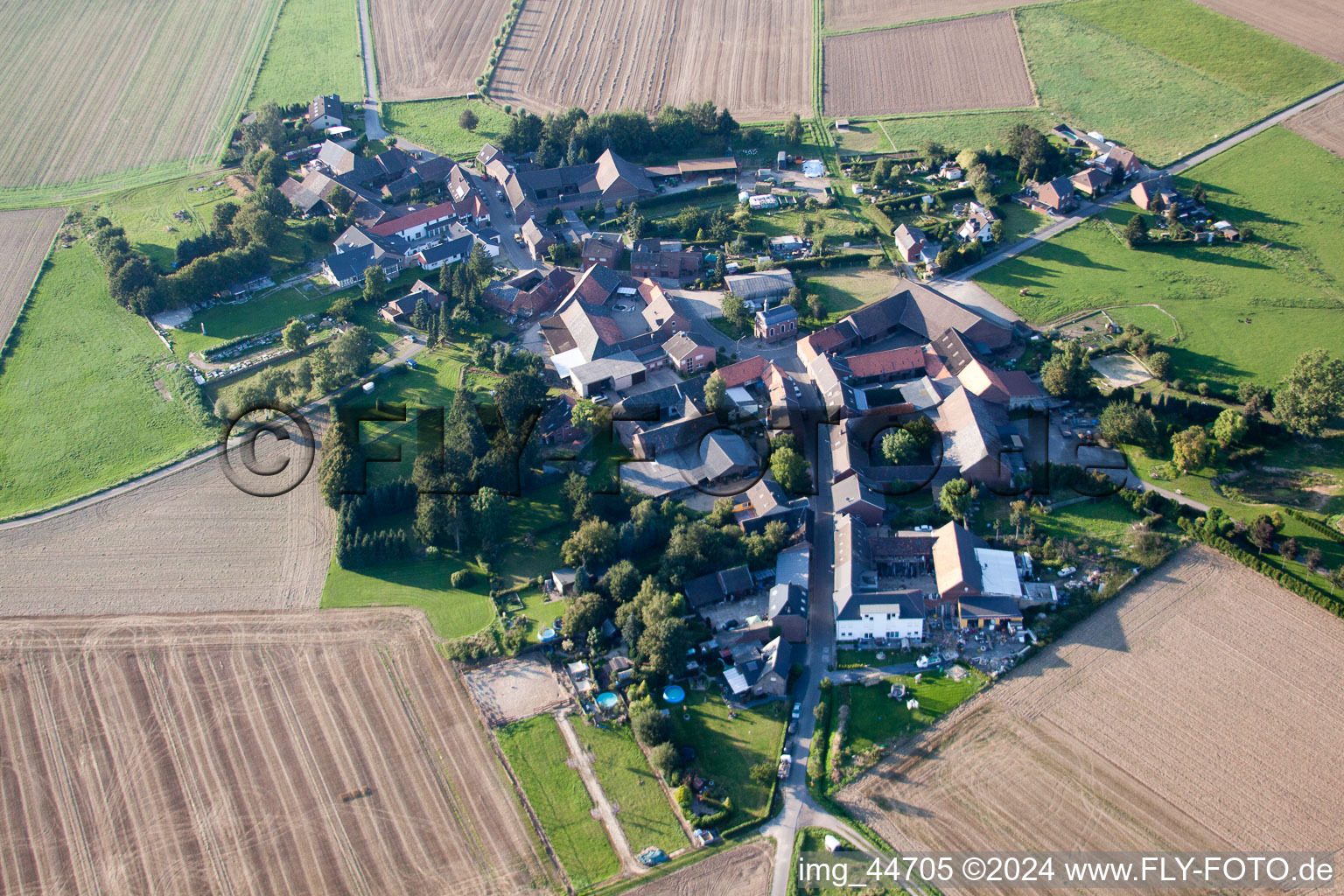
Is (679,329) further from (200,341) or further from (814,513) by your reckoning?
(200,341)

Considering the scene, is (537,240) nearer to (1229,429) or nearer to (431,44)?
(1229,429)

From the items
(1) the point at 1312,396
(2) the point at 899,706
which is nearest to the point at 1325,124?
(1) the point at 1312,396

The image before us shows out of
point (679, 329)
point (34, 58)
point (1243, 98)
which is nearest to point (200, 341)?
point (679, 329)

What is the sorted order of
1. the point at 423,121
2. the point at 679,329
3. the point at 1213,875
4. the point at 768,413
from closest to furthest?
1. the point at 1213,875
2. the point at 768,413
3. the point at 679,329
4. the point at 423,121

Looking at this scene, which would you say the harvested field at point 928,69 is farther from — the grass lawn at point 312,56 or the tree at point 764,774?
the tree at point 764,774

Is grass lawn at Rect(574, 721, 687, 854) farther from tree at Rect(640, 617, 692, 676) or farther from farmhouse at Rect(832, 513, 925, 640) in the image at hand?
farmhouse at Rect(832, 513, 925, 640)

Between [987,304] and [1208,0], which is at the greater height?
[1208,0]
